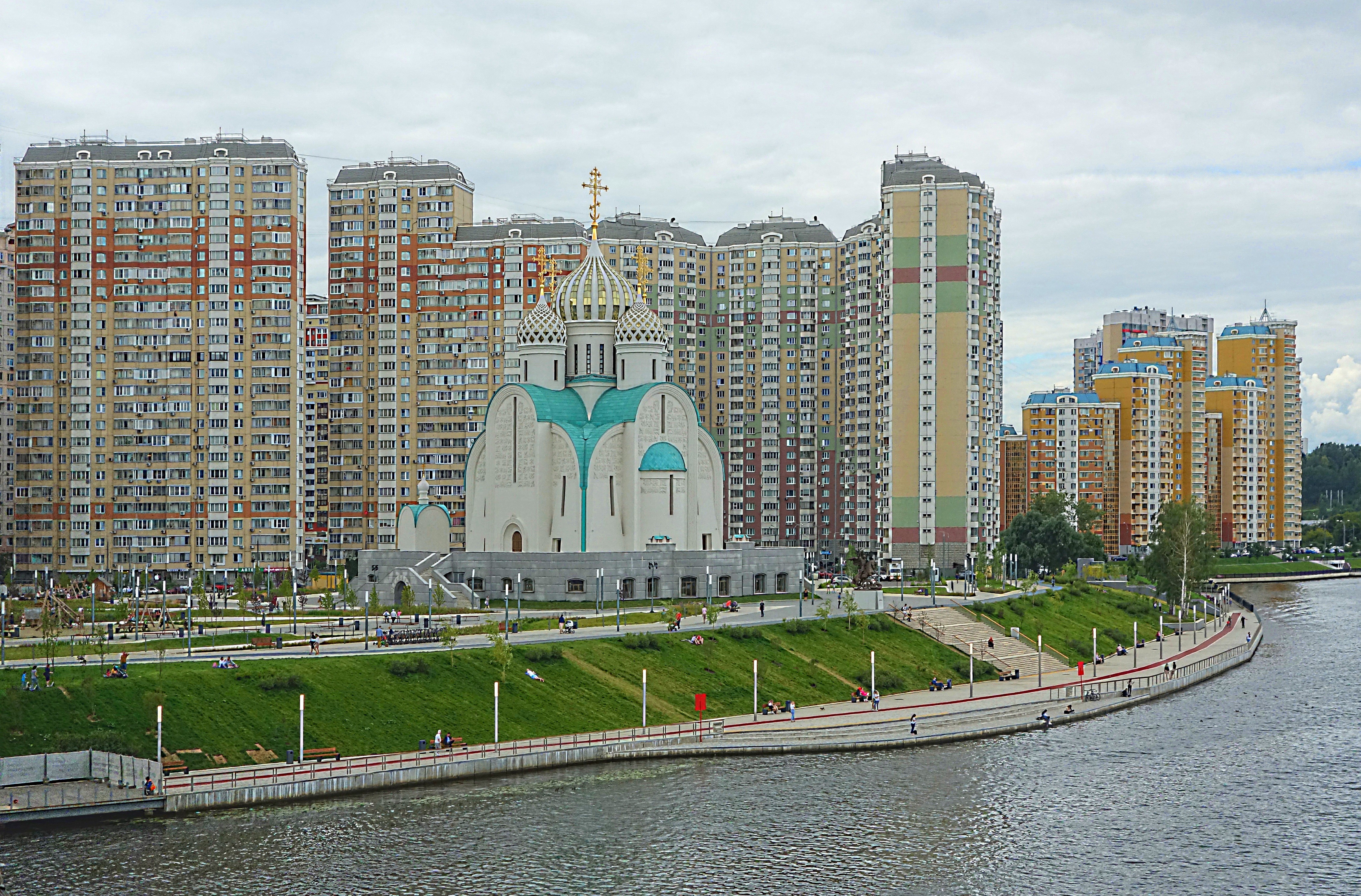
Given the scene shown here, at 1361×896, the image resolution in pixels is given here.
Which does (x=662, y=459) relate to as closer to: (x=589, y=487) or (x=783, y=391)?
(x=589, y=487)

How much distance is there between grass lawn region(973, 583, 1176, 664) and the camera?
106 m

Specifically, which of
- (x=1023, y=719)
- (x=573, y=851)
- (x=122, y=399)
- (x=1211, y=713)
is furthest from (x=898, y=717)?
(x=122, y=399)

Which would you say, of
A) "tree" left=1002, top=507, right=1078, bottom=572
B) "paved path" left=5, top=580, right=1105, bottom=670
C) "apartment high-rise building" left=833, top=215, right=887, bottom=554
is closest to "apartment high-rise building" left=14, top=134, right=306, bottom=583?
"paved path" left=5, top=580, right=1105, bottom=670

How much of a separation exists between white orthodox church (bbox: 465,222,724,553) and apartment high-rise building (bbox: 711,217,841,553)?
56.9 metres

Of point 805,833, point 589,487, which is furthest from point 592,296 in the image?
point 805,833

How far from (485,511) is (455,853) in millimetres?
64081

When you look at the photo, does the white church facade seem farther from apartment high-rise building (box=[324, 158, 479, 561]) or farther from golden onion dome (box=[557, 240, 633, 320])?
apartment high-rise building (box=[324, 158, 479, 561])

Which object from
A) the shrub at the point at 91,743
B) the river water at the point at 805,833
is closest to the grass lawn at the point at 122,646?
the shrub at the point at 91,743

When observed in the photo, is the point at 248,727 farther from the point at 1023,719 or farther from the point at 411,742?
the point at 1023,719

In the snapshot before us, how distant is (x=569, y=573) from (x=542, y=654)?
27252mm

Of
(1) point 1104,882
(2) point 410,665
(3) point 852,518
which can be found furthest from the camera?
(3) point 852,518

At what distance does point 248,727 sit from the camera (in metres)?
60.0

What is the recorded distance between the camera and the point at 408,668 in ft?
225

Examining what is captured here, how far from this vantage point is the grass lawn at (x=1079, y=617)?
106 meters
